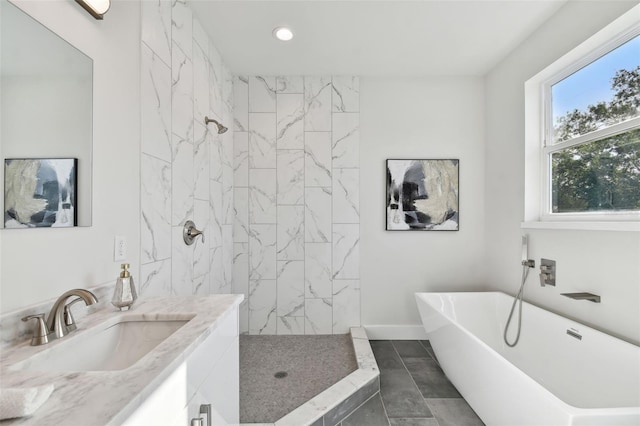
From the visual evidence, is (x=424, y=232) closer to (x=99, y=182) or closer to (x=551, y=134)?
(x=551, y=134)

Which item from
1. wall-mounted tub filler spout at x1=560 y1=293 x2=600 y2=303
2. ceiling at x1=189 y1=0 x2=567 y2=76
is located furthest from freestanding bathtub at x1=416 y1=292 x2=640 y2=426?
ceiling at x1=189 y1=0 x2=567 y2=76

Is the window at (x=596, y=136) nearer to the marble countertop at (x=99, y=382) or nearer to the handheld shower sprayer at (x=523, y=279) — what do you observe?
the handheld shower sprayer at (x=523, y=279)

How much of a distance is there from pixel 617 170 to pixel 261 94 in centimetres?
288

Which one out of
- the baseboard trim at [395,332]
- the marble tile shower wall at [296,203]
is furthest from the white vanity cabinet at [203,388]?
the baseboard trim at [395,332]

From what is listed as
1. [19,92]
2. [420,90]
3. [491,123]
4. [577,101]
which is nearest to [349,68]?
[420,90]

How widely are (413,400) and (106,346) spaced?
6.07 ft

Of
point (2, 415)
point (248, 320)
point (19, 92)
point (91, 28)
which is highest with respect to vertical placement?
point (91, 28)

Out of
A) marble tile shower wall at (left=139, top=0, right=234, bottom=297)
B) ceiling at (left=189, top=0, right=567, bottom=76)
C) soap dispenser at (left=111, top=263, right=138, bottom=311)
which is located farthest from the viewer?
ceiling at (left=189, top=0, right=567, bottom=76)

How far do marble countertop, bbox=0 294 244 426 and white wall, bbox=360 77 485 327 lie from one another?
219 cm

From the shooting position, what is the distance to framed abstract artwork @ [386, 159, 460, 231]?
9.48ft

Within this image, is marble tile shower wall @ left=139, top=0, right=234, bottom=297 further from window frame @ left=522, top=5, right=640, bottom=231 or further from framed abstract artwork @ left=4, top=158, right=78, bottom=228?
window frame @ left=522, top=5, right=640, bottom=231

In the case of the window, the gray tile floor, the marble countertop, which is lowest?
the gray tile floor

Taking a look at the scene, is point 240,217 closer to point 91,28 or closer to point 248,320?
point 248,320

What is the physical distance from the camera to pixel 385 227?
2912 millimetres
